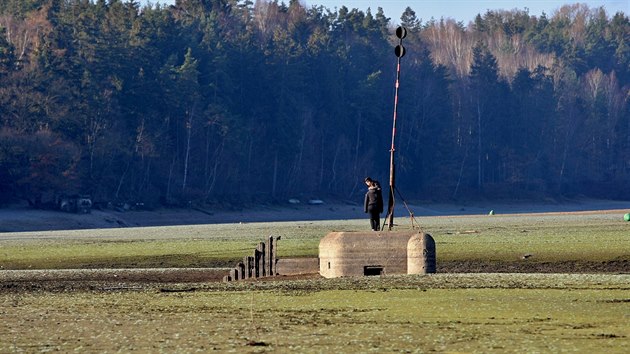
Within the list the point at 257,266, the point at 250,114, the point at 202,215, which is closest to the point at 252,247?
the point at 257,266

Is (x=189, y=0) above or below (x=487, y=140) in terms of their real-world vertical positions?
above

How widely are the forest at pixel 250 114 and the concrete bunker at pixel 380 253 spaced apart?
7436 cm

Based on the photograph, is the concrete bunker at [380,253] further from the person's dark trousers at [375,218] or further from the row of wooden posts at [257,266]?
the row of wooden posts at [257,266]

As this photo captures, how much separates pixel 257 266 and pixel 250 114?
113 metres

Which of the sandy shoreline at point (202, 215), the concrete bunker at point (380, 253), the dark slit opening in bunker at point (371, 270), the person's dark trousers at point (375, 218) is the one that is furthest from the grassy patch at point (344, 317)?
the sandy shoreline at point (202, 215)

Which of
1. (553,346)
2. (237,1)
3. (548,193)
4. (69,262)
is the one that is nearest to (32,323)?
(553,346)

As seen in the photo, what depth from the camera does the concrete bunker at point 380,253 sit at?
34156mm

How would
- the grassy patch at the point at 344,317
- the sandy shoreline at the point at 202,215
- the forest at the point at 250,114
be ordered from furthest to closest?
1. the forest at the point at 250,114
2. the sandy shoreline at the point at 202,215
3. the grassy patch at the point at 344,317

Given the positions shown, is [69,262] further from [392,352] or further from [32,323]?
[392,352]

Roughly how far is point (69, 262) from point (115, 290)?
55.1ft

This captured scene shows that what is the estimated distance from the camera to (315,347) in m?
19.8

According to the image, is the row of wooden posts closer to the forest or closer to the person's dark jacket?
the person's dark jacket

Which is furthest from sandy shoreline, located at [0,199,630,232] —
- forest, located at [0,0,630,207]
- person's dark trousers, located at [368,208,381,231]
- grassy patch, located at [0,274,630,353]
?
grassy patch, located at [0,274,630,353]

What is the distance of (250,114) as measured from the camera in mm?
151375
